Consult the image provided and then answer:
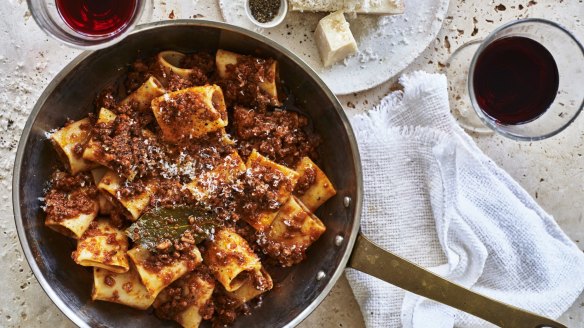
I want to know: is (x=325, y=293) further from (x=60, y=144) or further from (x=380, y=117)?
(x=60, y=144)

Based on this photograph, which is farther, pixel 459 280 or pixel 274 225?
pixel 459 280

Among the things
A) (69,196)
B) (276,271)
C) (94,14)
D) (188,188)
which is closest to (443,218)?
(276,271)

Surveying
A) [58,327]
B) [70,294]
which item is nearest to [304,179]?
[70,294]

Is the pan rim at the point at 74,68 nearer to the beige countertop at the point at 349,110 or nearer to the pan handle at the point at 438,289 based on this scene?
the pan handle at the point at 438,289

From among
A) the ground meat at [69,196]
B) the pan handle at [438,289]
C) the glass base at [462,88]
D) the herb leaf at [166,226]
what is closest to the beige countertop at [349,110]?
the glass base at [462,88]

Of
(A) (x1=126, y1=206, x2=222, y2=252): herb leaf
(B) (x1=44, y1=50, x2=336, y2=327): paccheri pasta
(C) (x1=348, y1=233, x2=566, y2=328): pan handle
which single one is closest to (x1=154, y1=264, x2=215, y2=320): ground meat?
(B) (x1=44, y1=50, x2=336, y2=327): paccheri pasta

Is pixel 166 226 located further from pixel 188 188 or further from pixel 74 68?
pixel 74 68
